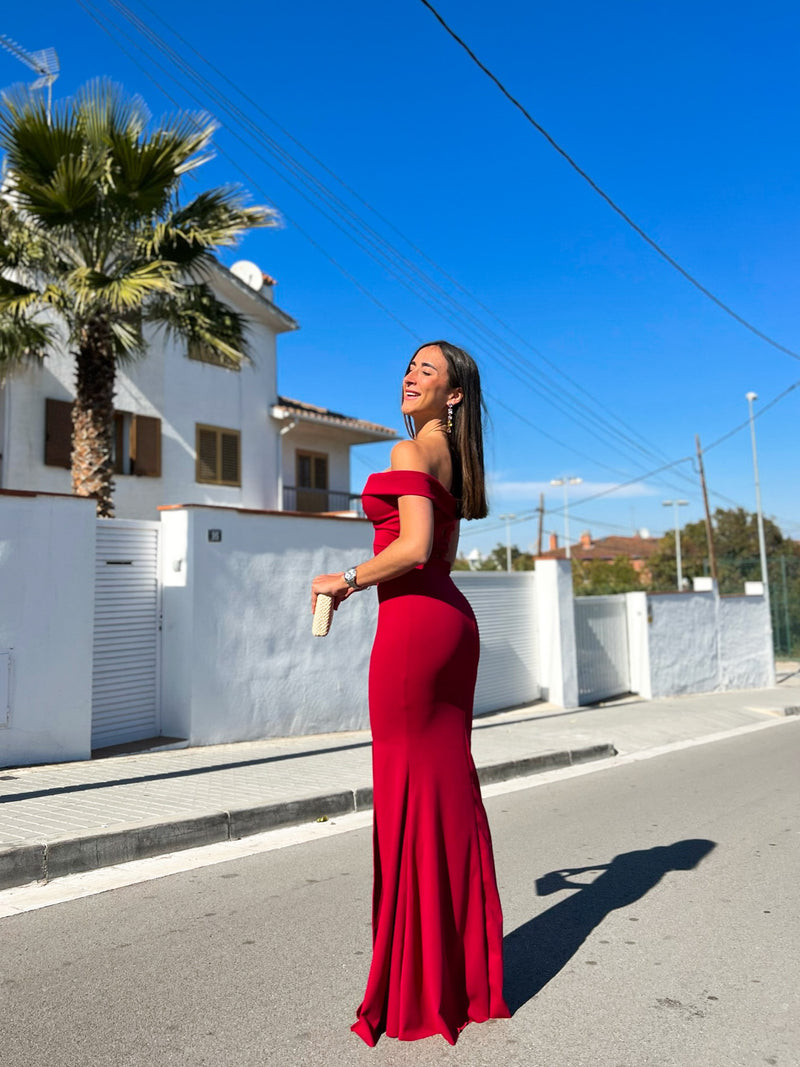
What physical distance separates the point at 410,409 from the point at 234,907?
267 centimetres

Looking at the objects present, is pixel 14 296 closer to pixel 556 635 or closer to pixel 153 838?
pixel 153 838

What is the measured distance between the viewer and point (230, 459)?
21.1m

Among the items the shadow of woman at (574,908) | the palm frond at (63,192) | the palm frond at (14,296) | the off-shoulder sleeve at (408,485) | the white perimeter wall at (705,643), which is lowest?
the shadow of woman at (574,908)

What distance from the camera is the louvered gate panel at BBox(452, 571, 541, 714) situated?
13.2m

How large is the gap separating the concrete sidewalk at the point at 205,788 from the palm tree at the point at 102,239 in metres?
3.29

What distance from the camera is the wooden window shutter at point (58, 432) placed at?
668 inches

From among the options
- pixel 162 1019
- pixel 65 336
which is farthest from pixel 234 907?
pixel 65 336

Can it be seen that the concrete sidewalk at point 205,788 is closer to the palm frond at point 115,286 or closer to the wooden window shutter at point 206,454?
the palm frond at point 115,286

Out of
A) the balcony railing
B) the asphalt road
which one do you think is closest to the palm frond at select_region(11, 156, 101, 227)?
the asphalt road

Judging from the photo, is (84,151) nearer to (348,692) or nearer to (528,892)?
(348,692)

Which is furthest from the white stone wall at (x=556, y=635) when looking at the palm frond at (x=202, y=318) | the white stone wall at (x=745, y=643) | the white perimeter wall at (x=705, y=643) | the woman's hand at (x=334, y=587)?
the woman's hand at (x=334, y=587)

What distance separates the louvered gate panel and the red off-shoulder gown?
9573 millimetres

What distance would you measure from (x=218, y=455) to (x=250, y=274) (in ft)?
17.7

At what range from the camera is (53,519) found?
8.05m
